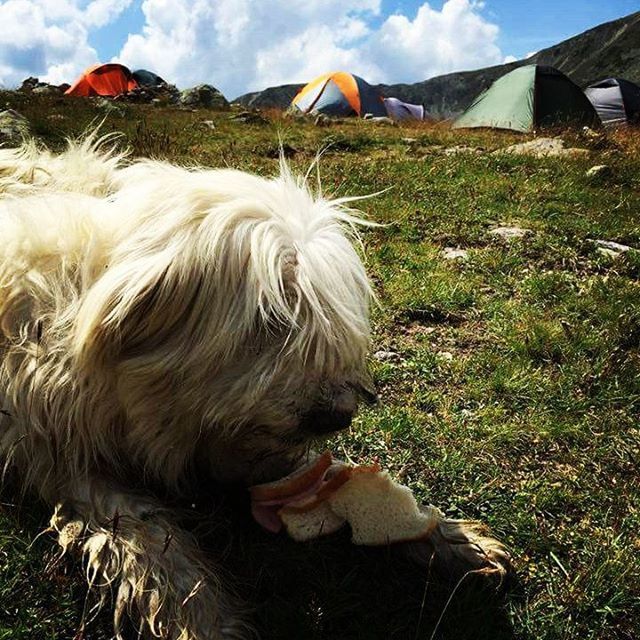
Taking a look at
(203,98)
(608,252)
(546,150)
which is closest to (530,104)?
(546,150)

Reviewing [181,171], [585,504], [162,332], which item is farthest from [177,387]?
[585,504]

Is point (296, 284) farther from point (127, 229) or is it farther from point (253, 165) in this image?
point (253, 165)

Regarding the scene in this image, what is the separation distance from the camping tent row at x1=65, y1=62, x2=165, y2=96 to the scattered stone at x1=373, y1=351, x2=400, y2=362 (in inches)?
985

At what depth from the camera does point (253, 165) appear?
9977 mm

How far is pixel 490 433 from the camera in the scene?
3.93m

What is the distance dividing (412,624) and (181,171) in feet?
6.74

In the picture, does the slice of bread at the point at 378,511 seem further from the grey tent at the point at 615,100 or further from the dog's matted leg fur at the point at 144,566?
the grey tent at the point at 615,100

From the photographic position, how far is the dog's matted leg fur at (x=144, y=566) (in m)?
2.33

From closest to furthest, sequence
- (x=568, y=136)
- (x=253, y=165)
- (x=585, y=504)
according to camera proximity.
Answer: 1. (x=585, y=504)
2. (x=253, y=165)
3. (x=568, y=136)

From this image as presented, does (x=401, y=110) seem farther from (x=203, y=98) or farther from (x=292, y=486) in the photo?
(x=292, y=486)

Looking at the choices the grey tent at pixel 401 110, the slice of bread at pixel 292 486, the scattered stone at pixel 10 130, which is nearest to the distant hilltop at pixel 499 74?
the grey tent at pixel 401 110

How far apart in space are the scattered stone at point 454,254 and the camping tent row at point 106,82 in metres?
23.2

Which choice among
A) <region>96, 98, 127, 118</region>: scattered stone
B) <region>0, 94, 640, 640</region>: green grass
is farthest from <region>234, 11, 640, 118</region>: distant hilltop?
<region>0, 94, 640, 640</region>: green grass

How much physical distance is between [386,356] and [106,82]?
27.2 meters
